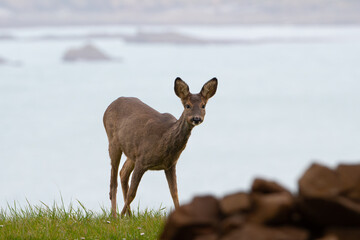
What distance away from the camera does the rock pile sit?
3.45 metres

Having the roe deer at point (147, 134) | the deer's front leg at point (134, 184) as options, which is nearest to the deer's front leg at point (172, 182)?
the roe deer at point (147, 134)

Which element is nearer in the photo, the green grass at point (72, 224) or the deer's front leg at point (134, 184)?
the green grass at point (72, 224)

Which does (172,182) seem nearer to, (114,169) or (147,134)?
(147,134)

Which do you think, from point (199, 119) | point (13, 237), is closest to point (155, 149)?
point (199, 119)

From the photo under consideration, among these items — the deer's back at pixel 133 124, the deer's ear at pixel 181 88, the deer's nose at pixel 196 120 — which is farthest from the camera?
the deer's back at pixel 133 124

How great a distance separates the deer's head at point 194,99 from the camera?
274 inches

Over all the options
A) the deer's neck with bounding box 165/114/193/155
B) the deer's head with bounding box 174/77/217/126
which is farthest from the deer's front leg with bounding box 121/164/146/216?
the deer's head with bounding box 174/77/217/126

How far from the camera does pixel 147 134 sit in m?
7.80

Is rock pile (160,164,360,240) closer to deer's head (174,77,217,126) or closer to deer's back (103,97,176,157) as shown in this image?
deer's head (174,77,217,126)

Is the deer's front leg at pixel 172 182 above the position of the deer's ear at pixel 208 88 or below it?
below

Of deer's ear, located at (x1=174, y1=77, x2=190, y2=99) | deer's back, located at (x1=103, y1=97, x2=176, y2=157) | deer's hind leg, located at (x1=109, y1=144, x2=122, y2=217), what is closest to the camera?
deer's ear, located at (x1=174, y1=77, x2=190, y2=99)

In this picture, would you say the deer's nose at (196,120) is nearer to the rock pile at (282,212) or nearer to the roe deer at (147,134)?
the roe deer at (147,134)

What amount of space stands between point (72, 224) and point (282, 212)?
367 cm

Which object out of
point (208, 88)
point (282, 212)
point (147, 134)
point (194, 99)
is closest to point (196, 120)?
point (194, 99)
